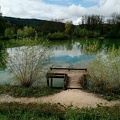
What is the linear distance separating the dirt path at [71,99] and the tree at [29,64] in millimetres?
2664

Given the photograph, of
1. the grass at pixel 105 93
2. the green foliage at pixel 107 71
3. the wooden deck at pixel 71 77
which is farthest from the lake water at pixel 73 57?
Result: the grass at pixel 105 93

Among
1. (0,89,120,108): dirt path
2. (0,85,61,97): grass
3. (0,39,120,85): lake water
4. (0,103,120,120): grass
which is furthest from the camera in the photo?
(0,39,120,85): lake water

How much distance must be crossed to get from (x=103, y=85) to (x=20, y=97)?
18.2 ft

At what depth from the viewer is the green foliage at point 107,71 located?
16.1 m

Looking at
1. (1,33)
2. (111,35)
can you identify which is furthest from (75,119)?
(111,35)

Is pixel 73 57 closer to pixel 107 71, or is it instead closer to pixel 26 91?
pixel 107 71

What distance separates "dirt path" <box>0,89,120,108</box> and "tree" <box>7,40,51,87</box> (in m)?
2.66

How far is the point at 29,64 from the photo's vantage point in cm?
1745

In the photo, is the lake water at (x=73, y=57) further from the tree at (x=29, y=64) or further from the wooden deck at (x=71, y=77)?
the tree at (x=29, y=64)

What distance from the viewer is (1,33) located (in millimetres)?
76000

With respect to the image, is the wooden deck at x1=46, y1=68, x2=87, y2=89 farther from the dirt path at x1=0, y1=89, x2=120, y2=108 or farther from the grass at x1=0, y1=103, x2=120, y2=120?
the grass at x1=0, y1=103, x2=120, y2=120

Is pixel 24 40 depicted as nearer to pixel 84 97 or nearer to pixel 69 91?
pixel 69 91

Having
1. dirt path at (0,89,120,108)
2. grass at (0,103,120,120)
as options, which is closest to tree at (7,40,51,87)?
dirt path at (0,89,120,108)

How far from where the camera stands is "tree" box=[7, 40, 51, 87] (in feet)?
57.1
